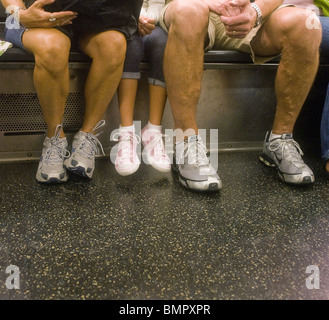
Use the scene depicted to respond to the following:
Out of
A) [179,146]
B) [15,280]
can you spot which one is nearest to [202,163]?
[179,146]

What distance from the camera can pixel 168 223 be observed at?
2.82 ft

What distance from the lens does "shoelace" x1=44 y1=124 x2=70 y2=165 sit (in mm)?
1060

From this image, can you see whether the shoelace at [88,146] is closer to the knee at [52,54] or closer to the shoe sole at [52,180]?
the shoe sole at [52,180]

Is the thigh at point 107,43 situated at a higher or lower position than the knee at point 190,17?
lower

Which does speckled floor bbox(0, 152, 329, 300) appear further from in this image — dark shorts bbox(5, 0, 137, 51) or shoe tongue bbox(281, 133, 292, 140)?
dark shorts bbox(5, 0, 137, 51)

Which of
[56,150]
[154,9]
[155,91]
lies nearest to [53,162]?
[56,150]

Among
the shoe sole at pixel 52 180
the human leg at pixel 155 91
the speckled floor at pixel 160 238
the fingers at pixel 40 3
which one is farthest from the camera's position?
the human leg at pixel 155 91

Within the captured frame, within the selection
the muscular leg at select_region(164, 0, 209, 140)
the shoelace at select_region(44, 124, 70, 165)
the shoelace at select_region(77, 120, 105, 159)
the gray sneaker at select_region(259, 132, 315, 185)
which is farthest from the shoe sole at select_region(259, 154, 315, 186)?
the shoelace at select_region(44, 124, 70, 165)

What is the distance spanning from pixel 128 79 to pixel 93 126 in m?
0.20

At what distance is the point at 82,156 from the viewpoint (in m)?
1.07

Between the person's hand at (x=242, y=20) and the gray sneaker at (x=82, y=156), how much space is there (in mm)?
564

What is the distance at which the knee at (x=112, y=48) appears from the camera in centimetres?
103

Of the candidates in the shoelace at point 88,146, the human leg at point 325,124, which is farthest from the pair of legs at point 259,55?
the shoelace at point 88,146

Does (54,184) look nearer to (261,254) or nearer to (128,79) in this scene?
(128,79)
